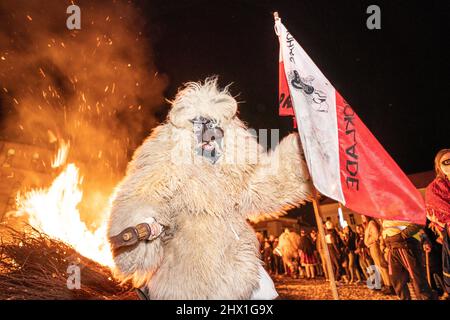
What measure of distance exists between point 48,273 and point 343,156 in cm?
385

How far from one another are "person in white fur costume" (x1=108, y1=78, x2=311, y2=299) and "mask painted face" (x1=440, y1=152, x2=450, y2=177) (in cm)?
261

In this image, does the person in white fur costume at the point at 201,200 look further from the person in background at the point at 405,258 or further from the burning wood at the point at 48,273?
the person in background at the point at 405,258

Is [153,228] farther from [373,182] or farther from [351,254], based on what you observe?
[351,254]

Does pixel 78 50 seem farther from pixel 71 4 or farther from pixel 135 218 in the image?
pixel 135 218

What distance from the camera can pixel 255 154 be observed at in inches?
111

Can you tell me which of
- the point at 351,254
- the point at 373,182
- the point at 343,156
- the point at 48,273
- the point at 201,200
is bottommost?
the point at 351,254

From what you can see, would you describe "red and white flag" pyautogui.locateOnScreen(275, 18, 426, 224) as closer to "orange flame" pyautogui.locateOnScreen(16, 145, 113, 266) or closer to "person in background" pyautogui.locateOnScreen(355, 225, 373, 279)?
"orange flame" pyautogui.locateOnScreen(16, 145, 113, 266)

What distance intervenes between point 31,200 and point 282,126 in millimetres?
10537

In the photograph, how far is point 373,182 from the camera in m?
2.49

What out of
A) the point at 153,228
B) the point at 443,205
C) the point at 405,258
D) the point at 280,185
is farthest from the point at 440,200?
the point at 153,228

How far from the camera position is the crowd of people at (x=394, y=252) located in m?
4.18

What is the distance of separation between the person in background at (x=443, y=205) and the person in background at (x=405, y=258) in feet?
1.74

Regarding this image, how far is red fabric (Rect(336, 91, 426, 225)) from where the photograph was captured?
2.39 meters
